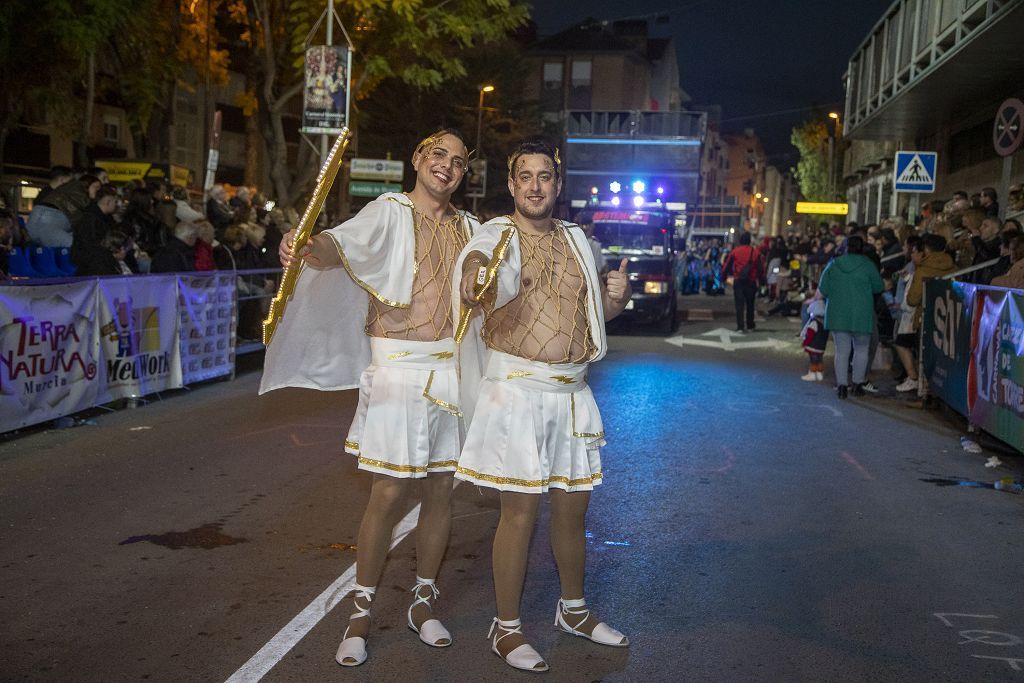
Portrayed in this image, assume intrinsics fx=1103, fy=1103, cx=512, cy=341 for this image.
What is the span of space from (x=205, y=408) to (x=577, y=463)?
7.09m

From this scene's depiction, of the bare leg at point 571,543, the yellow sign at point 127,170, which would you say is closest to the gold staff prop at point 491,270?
the bare leg at point 571,543

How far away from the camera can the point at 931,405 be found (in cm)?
1231

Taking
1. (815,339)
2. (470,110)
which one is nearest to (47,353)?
(815,339)

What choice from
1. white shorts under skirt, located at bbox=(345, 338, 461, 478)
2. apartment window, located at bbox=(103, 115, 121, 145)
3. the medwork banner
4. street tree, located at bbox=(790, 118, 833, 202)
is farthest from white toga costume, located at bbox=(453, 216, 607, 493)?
street tree, located at bbox=(790, 118, 833, 202)

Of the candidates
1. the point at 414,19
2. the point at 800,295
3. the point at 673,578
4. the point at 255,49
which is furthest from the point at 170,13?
the point at 673,578

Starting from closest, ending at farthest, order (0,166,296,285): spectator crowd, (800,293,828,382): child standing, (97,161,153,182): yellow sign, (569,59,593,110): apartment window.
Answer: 1. (0,166,296,285): spectator crowd
2. (800,293,828,382): child standing
3. (97,161,153,182): yellow sign
4. (569,59,593,110): apartment window

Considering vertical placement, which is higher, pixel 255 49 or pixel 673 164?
pixel 255 49

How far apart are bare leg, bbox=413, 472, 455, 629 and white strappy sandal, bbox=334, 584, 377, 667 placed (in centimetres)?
26

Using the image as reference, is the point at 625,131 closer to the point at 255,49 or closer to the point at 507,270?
the point at 255,49

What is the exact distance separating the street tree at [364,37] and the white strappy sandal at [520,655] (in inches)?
717

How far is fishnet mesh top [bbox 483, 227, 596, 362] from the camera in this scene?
4.39 metres

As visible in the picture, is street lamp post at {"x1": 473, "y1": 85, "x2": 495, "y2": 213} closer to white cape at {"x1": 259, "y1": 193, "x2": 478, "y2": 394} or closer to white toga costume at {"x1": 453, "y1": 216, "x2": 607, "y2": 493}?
white cape at {"x1": 259, "y1": 193, "x2": 478, "y2": 394}

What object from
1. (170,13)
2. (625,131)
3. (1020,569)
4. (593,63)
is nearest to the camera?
(1020,569)

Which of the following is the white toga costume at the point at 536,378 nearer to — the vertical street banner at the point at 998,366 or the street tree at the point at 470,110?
the vertical street banner at the point at 998,366
